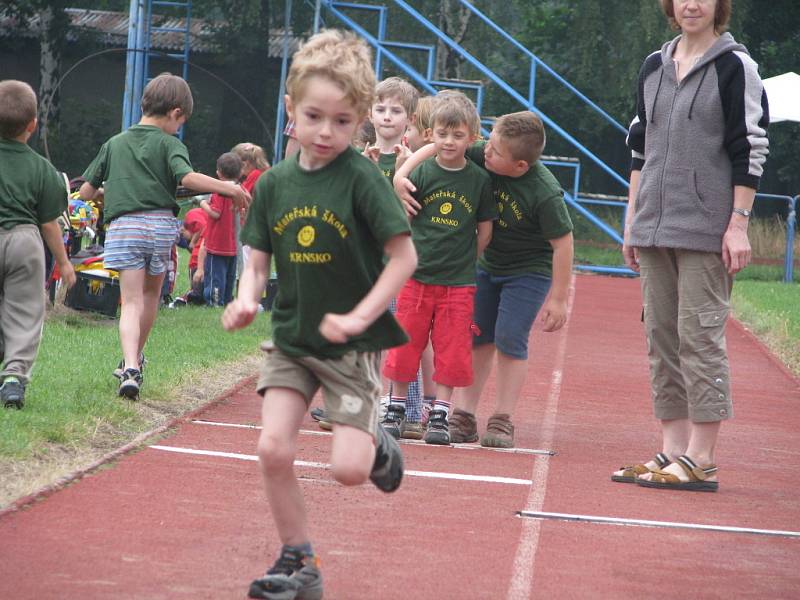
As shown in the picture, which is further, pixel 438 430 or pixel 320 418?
pixel 320 418

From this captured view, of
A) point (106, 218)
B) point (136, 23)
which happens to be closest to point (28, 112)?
point (106, 218)

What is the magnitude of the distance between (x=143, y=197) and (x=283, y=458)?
397 centimetres

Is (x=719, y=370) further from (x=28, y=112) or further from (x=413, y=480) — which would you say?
(x=28, y=112)

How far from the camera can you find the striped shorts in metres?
7.57

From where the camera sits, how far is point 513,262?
7070mm

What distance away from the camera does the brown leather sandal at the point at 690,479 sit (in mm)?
6164

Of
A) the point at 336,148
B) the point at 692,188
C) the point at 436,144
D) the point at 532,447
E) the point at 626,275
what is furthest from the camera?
the point at 626,275

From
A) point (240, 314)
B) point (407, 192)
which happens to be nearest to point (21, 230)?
point (407, 192)

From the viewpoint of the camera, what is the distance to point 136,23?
1681 centimetres

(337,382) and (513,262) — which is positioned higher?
(513,262)

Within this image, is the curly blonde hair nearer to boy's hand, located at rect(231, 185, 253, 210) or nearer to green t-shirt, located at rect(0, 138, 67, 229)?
boy's hand, located at rect(231, 185, 253, 210)

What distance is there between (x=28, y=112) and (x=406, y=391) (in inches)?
98.2

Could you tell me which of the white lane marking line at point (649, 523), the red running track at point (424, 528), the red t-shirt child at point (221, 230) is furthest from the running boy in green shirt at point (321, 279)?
the red t-shirt child at point (221, 230)

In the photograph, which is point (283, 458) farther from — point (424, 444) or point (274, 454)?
point (424, 444)
